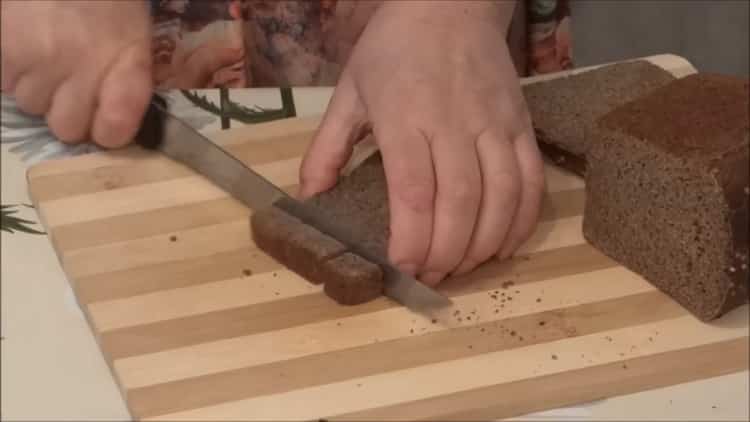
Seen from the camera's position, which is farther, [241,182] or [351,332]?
[241,182]

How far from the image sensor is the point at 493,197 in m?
0.80

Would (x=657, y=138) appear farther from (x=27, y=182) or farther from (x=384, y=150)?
(x=27, y=182)

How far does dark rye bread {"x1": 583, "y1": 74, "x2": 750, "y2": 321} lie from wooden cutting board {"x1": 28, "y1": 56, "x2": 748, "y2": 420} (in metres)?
0.02

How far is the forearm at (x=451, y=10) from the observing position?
0.89 m

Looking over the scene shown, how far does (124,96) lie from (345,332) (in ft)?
0.91

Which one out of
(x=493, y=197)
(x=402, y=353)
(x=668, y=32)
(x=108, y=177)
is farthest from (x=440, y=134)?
(x=668, y=32)

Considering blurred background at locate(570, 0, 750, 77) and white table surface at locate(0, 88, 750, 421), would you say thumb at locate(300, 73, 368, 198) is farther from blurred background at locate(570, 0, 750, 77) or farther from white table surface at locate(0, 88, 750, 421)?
blurred background at locate(570, 0, 750, 77)

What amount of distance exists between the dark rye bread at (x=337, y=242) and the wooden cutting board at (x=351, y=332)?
0.01m

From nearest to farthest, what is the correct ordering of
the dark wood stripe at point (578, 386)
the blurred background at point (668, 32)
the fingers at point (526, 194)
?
the dark wood stripe at point (578, 386), the fingers at point (526, 194), the blurred background at point (668, 32)

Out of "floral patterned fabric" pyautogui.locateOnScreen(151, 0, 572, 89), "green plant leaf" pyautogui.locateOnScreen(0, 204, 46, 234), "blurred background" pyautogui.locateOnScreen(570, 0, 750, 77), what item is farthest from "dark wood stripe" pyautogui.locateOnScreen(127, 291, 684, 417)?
"blurred background" pyautogui.locateOnScreen(570, 0, 750, 77)

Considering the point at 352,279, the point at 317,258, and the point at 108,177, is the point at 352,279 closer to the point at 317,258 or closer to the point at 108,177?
the point at 317,258

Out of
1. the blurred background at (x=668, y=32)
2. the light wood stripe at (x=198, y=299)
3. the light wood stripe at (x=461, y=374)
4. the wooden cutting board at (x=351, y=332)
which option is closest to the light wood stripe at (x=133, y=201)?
the wooden cutting board at (x=351, y=332)

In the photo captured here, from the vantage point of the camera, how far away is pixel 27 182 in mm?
906

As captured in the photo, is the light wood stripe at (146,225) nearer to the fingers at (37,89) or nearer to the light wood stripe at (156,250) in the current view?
the light wood stripe at (156,250)
